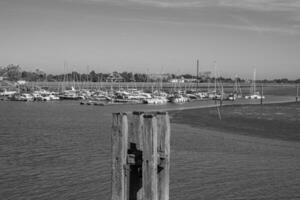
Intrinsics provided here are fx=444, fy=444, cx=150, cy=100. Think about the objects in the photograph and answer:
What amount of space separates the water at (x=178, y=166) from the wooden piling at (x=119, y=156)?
1044 cm

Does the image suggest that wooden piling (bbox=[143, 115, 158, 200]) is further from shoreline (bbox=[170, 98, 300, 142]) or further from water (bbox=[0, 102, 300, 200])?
shoreline (bbox=[170, 98, 300, 142])

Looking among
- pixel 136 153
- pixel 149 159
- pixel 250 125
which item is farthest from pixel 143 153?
pixel 250 125

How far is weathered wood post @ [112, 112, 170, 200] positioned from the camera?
10.3 m

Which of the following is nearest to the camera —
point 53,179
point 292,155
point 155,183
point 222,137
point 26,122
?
point 155,183

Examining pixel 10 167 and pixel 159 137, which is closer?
pixel 159 137

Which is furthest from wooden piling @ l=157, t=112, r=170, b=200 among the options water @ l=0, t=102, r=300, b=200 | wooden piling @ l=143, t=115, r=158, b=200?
water @ l=0, t=102, r=300, b=200

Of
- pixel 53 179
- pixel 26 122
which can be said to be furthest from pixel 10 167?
pixel 26 122

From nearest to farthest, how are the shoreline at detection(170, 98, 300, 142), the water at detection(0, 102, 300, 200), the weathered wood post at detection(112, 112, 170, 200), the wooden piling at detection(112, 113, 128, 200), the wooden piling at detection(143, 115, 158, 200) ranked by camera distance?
the wooden piling at detection(143, 115, 158, 200), the weathered wood post at detection(112, 112, 170, 200), the wooden piling at detection(112, 113, 128, 200), the water at detection(0, 102, 300, 200), the shoreline at detection(170, 98, 300, 142)

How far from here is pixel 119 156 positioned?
10594 millimetres

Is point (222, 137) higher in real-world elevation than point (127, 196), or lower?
lower

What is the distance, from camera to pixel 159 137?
10.5 meters

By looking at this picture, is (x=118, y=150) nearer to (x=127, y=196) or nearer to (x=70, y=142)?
(x=127, y=196)

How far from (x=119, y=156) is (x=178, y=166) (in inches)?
682

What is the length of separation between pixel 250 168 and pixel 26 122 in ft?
123
